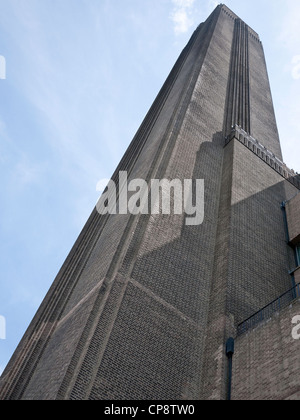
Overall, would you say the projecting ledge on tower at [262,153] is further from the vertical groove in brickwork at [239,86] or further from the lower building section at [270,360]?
the lower building section at [270,360]

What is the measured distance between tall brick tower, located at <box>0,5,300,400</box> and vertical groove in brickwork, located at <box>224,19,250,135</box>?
2.56m

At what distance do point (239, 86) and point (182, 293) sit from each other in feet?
65.2

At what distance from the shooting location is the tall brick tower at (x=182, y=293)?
9258 mm

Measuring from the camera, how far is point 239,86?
27625 millimetres

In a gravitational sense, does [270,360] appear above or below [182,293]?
below

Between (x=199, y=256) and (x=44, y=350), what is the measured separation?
5.68m

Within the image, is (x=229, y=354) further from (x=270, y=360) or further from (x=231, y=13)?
(x=231, y=13)

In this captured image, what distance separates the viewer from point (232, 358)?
1021 cm

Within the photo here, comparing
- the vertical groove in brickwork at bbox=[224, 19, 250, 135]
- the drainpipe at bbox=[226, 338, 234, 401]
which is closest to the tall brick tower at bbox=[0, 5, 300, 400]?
the drainpipe at bbox=[226, 338, 234, 401]

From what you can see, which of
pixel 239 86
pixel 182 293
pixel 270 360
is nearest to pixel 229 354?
pixel 270 360

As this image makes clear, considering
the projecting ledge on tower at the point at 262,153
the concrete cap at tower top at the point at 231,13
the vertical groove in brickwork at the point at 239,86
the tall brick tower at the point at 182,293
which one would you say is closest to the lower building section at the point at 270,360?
the tall brick tower at the point at 182,293
